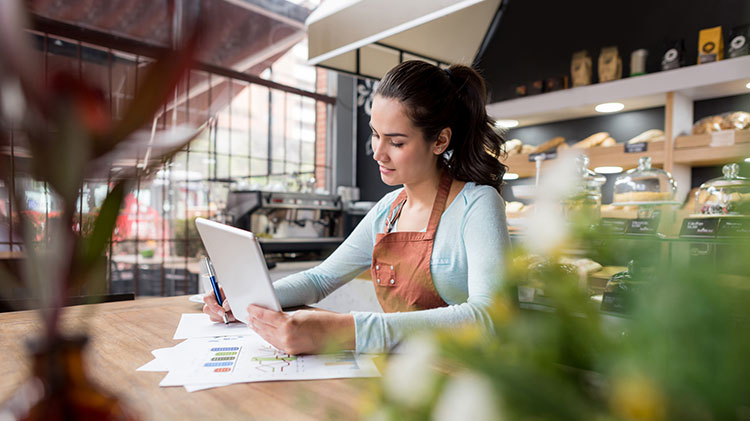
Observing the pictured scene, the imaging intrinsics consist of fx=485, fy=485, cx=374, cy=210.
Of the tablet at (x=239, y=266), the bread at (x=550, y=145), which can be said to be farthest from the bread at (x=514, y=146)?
the tablet at (x=239, y=266)

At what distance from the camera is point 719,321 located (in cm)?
21

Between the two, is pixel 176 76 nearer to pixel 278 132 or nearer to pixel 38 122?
pixel 38 122

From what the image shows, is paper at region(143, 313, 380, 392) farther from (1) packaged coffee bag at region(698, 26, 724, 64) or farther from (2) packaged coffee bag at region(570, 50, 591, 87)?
(2) packaged coffee bag at region(570, 50, 591, 87)

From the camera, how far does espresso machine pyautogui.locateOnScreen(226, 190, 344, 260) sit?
160 inches

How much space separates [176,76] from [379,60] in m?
2.60

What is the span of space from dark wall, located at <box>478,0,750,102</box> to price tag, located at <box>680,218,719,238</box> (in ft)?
6.27

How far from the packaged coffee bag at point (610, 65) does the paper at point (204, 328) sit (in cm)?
315

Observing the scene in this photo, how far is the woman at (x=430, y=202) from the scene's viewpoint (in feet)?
4.23

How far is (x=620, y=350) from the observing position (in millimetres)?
239

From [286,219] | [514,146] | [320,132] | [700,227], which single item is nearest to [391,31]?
[700,227]

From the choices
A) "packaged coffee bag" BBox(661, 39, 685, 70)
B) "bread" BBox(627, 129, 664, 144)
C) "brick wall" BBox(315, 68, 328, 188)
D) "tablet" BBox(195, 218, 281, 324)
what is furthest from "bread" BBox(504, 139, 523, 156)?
"tablet" BBox(195, 218, 281, 324)

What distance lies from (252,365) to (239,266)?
20 centimetres

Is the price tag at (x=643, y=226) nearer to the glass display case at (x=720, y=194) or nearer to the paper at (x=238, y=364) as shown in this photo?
the glass display case at (x=720, y=194)

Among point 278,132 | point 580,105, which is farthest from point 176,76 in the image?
point 278,132
